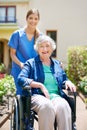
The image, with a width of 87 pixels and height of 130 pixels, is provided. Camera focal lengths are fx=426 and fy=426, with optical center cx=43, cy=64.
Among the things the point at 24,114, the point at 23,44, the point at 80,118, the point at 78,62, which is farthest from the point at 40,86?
the point at 78,62

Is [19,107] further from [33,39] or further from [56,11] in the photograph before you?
[56,11]

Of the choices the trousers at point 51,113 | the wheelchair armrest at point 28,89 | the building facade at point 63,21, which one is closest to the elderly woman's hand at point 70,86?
the trousers at point 51,113

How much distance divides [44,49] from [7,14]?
23.2m

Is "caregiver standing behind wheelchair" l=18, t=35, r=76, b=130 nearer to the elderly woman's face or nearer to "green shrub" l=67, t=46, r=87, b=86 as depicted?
the elderly woman's face

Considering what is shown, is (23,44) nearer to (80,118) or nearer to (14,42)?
(14,42)

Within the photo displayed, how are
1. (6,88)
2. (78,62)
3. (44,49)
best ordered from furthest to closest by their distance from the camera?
(78,62) → (6,88) → (44,49)

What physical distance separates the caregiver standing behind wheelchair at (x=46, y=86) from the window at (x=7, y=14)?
22.5 m

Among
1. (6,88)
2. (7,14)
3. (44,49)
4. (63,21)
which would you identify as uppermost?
(7,14)

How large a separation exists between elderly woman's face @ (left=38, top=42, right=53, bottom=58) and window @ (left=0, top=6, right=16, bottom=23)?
885 inches

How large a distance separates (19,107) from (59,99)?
493 millimetres

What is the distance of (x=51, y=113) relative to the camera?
15.9ft

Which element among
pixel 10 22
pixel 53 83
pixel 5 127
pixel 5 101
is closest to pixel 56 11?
pixel 10 22

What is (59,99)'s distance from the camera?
16.8ft

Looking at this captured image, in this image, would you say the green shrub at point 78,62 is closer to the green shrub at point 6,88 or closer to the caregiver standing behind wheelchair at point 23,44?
the green shrub at point 6,88
